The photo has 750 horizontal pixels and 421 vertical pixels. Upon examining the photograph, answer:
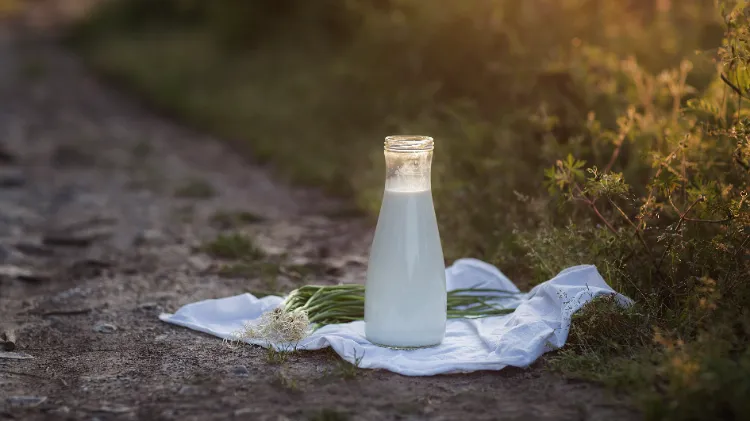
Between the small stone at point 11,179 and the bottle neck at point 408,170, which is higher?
the bottle neck at point 408,170

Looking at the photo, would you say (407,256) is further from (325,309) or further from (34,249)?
(34,249)

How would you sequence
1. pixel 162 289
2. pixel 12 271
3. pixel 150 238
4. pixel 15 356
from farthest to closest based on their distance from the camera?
pixel 150 238
pixel 12 271
pixel 162 289
pixel 15 356

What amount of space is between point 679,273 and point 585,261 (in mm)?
367

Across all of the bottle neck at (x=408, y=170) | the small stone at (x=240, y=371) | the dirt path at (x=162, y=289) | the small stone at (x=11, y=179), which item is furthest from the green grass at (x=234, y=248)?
the small stone at (x=11, y=179)

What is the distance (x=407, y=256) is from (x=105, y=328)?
1409mm

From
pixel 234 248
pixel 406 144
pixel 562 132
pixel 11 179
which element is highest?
pixel 406 144

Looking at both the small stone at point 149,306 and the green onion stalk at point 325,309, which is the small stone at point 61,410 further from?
the small stone at point 149,306

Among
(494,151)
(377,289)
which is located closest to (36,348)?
(377,289)

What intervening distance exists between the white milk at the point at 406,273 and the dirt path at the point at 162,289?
200mm

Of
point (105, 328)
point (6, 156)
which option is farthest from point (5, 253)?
point (6, 156)

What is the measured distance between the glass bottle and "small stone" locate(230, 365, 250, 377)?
476mm

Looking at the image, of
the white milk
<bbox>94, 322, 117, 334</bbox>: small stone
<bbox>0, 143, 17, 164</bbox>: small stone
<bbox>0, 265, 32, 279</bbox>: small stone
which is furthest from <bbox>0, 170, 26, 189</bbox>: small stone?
the white milk

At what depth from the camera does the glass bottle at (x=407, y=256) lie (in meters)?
3.16

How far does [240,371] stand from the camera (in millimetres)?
3143
